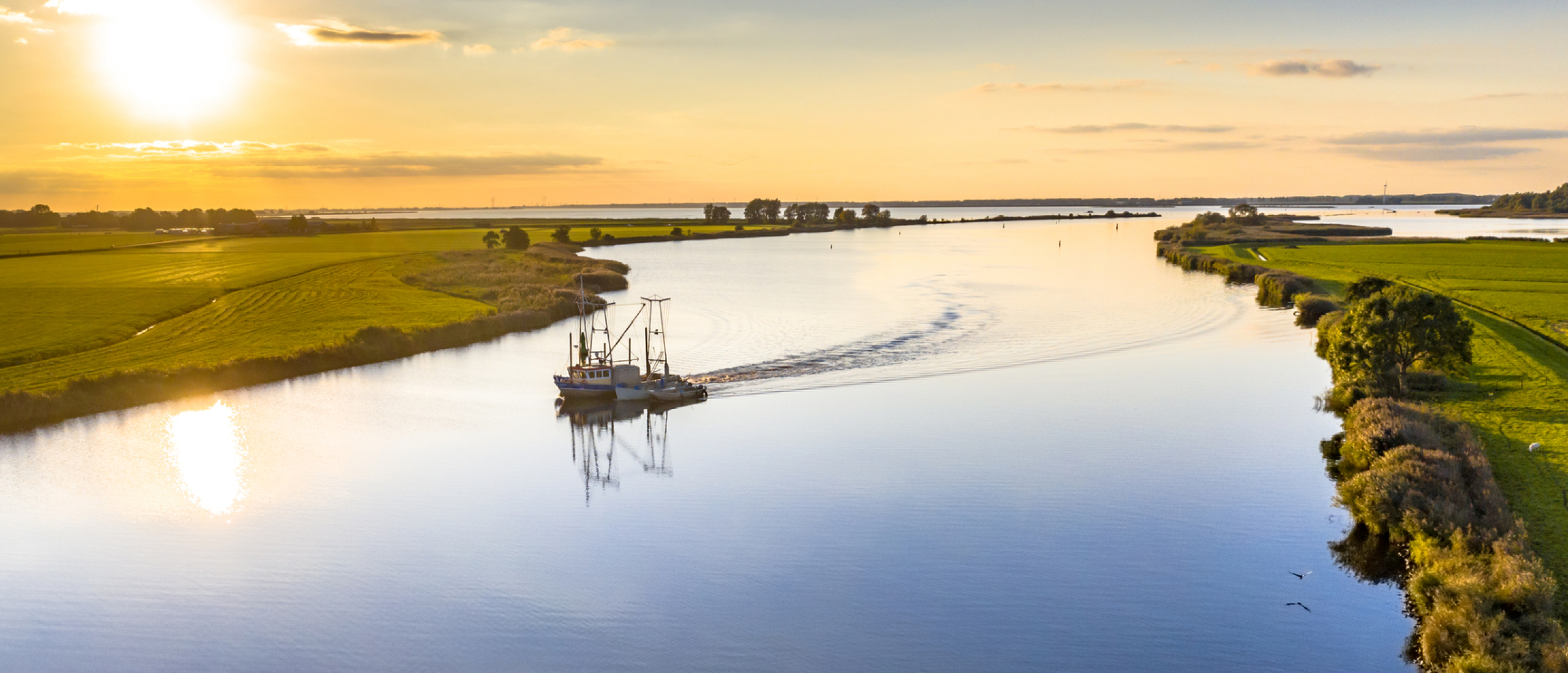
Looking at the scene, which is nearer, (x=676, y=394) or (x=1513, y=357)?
(x=1513, y=357)

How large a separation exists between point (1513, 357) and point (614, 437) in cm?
3919

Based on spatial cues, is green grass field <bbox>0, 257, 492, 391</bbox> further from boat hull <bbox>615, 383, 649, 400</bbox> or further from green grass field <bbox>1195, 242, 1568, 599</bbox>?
green grass field <bbox>1195, 242, 1568, 599</bbox>

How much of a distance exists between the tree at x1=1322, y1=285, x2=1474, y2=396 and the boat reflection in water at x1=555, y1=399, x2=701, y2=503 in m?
26.7

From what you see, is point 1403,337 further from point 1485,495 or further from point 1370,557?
point 1370,557

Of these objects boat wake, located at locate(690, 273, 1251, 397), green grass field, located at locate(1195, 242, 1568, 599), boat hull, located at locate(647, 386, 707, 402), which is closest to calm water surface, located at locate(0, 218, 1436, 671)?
boat wake, located at locate(690, 273, 1251, 397)

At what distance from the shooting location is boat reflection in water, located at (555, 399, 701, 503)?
35219mm

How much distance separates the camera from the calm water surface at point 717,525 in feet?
69.4

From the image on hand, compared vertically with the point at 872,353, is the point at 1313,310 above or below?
above

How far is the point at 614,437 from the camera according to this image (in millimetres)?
41031

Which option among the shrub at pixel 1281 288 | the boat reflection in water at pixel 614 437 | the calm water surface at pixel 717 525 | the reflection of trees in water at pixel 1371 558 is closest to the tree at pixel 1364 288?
the calm water surface at pixel 717 525

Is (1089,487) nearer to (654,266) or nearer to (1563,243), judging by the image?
(654,266)

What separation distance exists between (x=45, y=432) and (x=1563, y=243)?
483ft

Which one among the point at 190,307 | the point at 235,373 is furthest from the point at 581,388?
the point at 190,307

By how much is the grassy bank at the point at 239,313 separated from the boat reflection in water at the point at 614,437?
1772 cm
